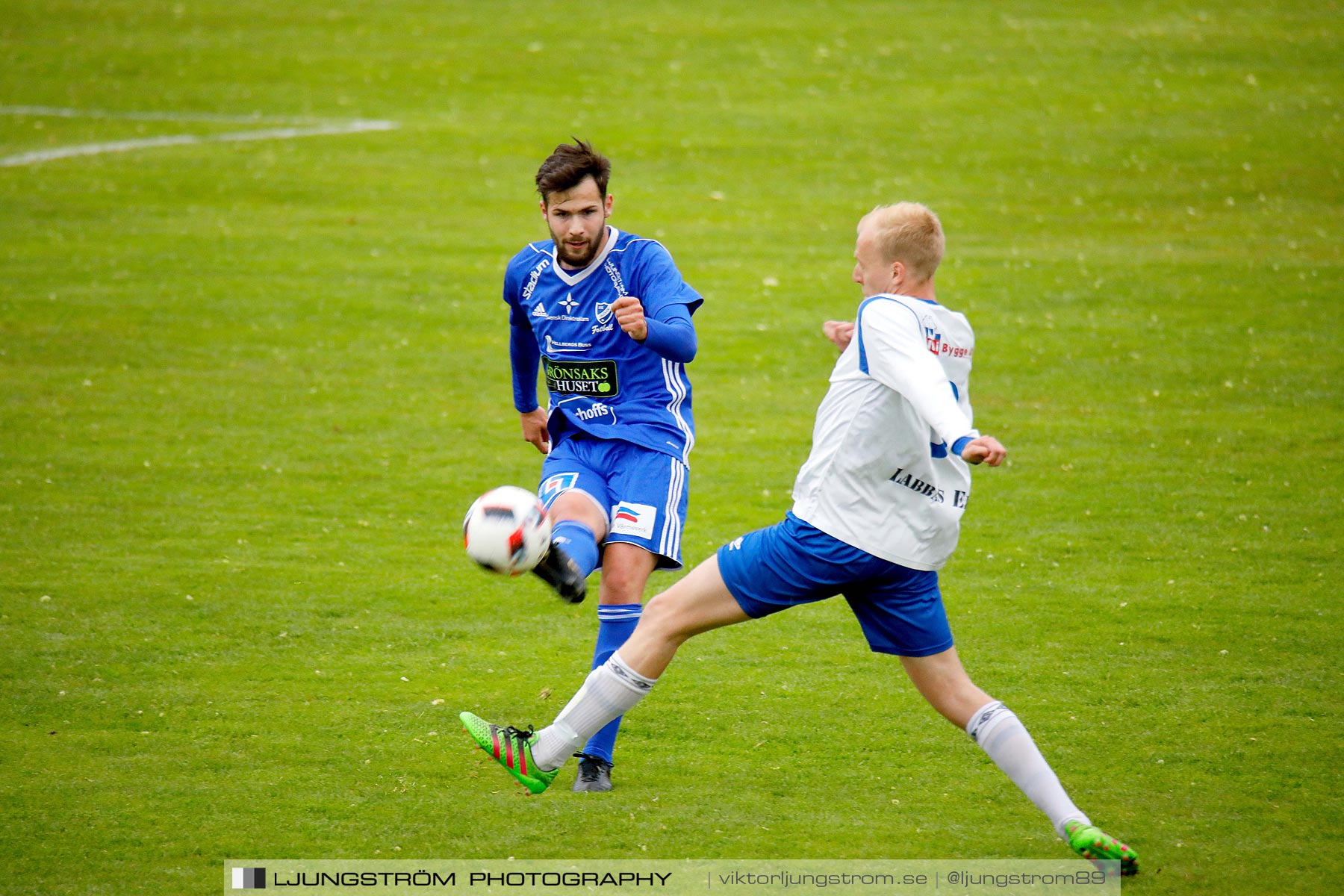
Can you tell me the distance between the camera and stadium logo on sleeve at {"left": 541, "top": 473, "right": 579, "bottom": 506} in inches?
209

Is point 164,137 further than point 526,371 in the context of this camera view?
Yes

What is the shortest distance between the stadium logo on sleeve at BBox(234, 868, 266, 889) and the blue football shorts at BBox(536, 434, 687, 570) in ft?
5.49

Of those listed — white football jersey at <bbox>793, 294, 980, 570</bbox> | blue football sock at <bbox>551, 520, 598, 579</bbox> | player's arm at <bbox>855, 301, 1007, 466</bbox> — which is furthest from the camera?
blue football sock at <bbox>551, 520, 598, 579</bbox>

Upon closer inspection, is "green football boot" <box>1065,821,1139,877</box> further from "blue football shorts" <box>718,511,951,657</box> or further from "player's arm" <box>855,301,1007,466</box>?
"player's arm" <box>855,301,1007,466</box>

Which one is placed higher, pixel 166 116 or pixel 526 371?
pixel 166 116

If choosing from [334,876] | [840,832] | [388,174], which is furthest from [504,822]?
[388,174]

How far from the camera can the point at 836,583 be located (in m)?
4.35

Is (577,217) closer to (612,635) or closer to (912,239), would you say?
(912,239)

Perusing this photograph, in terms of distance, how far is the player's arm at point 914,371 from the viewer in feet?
12.7

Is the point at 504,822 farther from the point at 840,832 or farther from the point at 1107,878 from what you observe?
the point at 1107,878

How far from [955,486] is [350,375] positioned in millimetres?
8440

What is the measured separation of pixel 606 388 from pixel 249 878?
2.26 meters

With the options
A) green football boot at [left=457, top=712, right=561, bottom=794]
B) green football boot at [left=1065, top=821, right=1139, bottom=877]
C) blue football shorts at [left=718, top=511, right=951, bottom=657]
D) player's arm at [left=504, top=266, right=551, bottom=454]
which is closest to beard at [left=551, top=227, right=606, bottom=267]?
player's arm at [left=504, top=266, right=551, bottom=454]

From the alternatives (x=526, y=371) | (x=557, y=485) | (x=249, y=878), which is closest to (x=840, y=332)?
(x=557, y=485)
